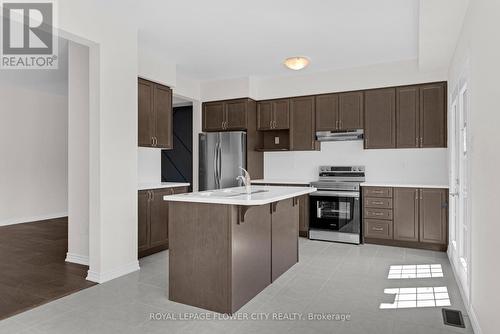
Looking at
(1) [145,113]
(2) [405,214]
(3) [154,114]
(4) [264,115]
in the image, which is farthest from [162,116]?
(2) [405,214]

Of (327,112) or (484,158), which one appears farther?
(327,112)

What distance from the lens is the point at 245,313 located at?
2678 mm

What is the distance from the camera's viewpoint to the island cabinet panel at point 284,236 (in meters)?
3.46

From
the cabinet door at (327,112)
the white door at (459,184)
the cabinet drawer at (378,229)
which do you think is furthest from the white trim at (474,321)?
the cabinet door at (327,112)

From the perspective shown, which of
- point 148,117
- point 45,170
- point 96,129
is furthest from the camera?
point 45,170

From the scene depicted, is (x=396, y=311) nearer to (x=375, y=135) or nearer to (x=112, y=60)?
(x=375, y=135)

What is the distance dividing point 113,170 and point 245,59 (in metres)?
2.72

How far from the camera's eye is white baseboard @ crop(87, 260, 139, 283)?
3383mm

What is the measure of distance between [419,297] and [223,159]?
3.85 m

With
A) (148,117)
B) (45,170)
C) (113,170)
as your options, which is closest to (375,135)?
(148,117)

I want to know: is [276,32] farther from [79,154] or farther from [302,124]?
[79,154]

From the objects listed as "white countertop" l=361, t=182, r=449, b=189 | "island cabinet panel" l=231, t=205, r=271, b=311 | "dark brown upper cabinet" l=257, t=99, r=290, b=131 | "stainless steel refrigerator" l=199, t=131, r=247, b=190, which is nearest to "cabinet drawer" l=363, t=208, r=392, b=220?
"white countertop" l=361, t=182, r=449, b=189

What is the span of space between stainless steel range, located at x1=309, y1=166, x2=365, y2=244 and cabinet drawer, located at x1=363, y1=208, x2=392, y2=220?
0.10 metres

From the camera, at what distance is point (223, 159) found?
5980 millimetres
